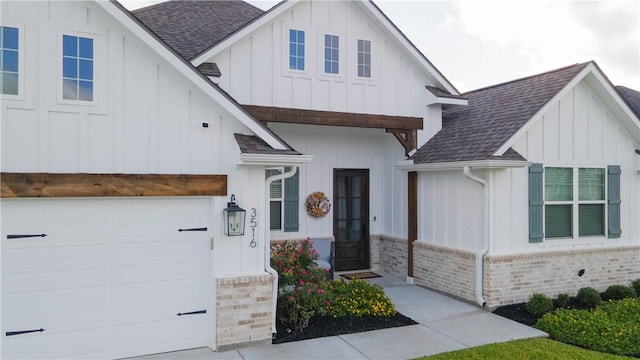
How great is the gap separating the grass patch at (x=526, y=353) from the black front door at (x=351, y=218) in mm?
5271

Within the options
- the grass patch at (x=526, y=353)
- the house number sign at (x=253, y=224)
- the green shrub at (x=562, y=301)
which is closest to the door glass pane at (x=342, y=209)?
the house number sign at (x=253, y=224)

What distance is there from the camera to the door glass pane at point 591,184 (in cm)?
950

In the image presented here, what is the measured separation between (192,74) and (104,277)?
2974mm

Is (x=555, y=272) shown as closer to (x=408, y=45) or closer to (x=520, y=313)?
(x=520, y=313)

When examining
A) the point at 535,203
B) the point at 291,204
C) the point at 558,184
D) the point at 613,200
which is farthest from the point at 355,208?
the point at 613,200

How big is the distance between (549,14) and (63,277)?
43.6ft

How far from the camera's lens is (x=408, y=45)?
1006cm

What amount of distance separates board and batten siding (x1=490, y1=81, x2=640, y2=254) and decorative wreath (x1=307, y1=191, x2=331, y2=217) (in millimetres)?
4017

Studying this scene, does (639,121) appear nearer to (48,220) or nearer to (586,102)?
(586,102)

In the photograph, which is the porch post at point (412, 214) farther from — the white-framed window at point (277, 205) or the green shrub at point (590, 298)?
the green shrub at point (590, 298)

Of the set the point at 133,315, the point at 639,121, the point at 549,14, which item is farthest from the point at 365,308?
the point at 549,14

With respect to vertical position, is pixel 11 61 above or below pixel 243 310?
above

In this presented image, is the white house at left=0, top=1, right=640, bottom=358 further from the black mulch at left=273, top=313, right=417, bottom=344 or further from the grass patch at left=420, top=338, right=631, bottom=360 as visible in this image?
the grass patch at left=420, top=338, right=631, bottom=360

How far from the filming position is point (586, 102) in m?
9.48
